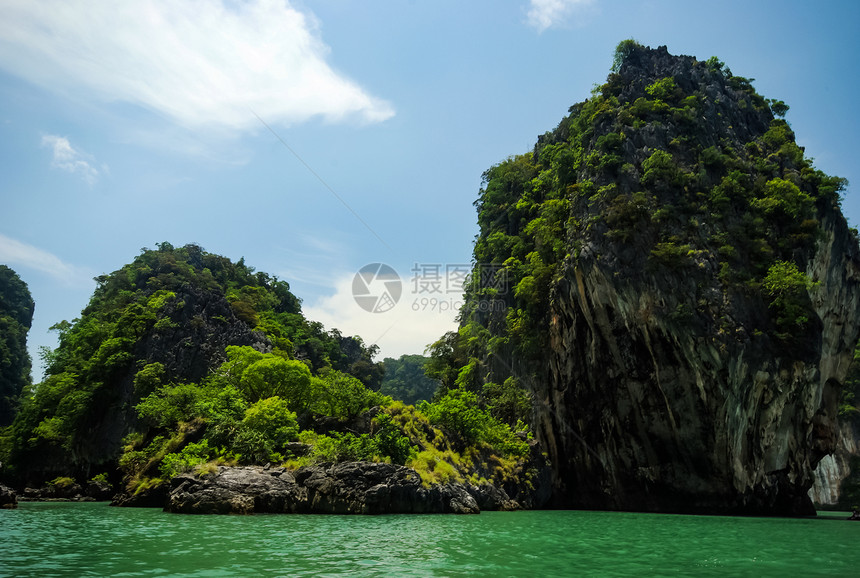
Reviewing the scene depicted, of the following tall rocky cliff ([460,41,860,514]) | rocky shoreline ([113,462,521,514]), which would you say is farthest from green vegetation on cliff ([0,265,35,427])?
tall rocky cliff ([460,41,860,514])

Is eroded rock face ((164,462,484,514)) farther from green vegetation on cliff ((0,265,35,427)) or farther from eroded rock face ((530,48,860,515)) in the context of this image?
green vegetation on cliff ((0,265,35,427))

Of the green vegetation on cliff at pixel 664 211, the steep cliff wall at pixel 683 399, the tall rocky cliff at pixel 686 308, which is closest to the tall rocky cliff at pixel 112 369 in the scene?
the green vegetation on cliff at pixel 664 211

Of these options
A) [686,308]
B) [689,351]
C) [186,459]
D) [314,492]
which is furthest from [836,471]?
[186,459]

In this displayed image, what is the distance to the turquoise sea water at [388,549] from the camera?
7.12 meters

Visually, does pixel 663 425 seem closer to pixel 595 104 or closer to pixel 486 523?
pixel 486 523

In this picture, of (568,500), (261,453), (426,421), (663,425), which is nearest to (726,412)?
(663,425)

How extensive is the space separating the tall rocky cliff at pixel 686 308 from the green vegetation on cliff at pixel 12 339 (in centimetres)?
4757

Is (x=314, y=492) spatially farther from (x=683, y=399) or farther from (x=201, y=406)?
(x=683, y=399)

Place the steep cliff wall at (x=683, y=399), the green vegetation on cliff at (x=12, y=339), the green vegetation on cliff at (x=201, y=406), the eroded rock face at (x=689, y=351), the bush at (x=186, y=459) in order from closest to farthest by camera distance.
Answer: the bush at (x=186, y=459), the green vegetation on cliff at (x=201, y=406), the steep cliff wall at (x=683, y=399), the eroded rock face at (x=689, y=351), the green vegetation on cliff at (x=12, y=339)

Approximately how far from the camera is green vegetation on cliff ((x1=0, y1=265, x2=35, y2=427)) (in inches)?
1928

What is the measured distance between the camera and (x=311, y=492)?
17.7 meters

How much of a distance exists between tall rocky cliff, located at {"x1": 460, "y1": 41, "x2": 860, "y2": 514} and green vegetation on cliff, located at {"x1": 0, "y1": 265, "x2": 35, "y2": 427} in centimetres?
4757

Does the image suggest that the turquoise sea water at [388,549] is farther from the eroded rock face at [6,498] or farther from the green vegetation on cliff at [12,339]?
the green vegetation on cliff at [12,339]

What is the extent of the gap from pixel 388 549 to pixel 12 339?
199ft
